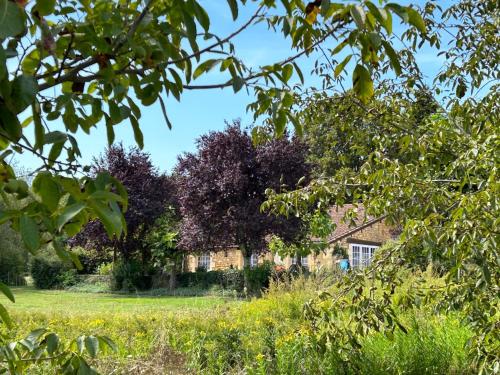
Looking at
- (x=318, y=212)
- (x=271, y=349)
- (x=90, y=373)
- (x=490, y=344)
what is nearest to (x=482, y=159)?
(x=490, y=344)

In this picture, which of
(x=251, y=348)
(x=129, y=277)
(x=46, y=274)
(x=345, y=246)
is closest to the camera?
(x=251, y=348)

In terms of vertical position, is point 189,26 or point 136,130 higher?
point 189,26

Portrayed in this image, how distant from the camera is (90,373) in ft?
4.10

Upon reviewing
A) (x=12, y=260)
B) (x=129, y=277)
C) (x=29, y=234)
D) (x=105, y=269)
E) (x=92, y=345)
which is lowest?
(x=92, y=345)

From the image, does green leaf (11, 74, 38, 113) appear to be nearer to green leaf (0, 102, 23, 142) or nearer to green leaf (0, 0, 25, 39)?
green leaf (0, 102, 23, 142)

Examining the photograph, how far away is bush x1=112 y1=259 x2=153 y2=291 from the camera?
2328cm

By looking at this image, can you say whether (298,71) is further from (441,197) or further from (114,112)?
(441,197)

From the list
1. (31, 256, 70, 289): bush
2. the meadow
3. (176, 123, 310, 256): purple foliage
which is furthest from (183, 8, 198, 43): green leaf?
(31, 256, 70, 289): bush

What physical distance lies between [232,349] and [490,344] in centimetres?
271

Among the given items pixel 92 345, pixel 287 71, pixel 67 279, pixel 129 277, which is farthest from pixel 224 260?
pixel 287 71

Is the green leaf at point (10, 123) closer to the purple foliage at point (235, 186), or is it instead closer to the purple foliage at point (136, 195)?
the purple foliage at point (235, 186)

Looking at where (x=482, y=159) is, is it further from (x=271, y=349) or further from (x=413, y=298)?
(x=271, y=349)

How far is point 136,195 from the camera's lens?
23594mm

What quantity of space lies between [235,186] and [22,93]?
17.7 meters
